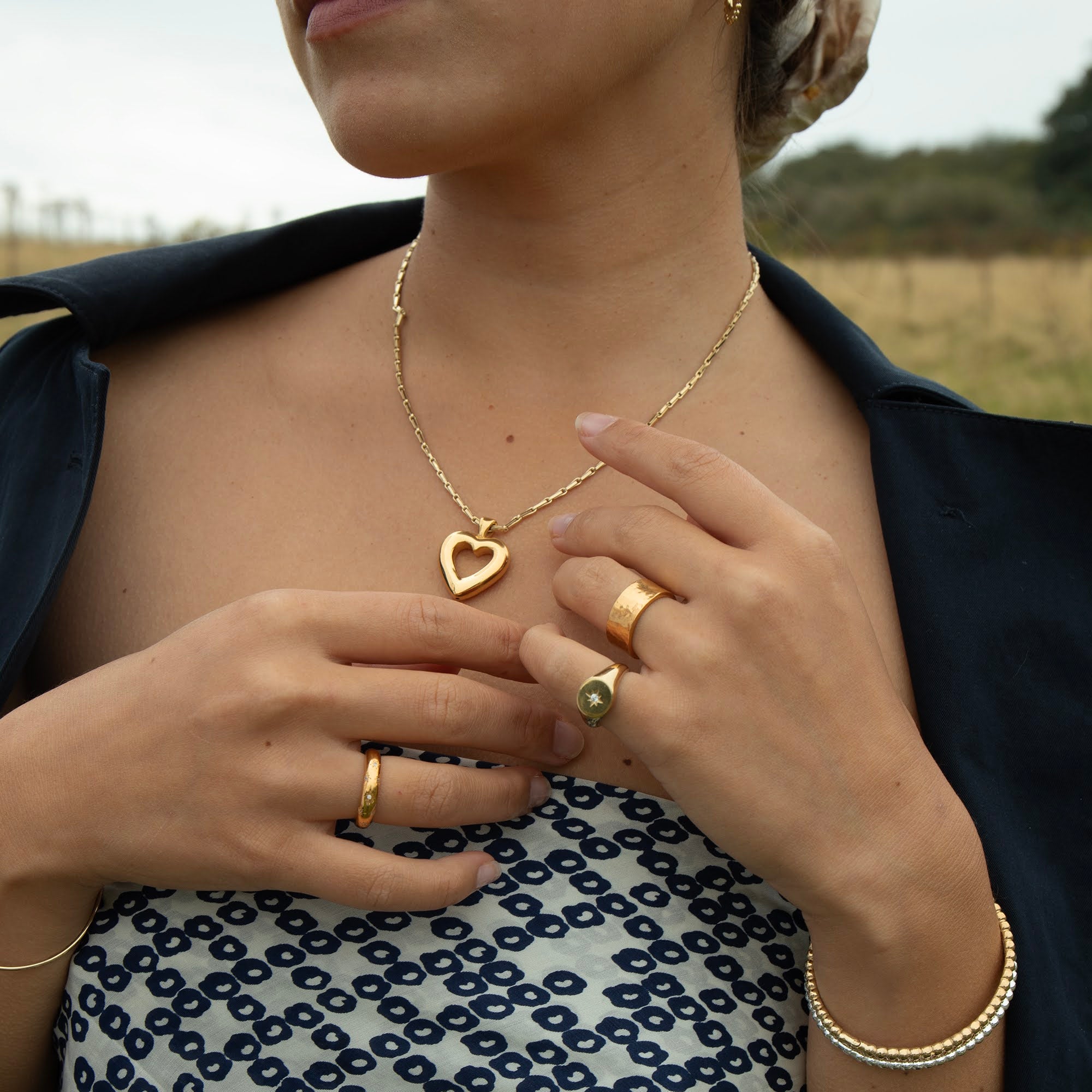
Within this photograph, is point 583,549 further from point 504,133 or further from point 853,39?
point 853,39

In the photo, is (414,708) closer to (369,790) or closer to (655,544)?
(369,790)

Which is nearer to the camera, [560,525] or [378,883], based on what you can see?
[378,883]

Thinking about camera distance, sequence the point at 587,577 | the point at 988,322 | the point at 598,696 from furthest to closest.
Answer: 1. the point at 988,322
2. the point at 587,577
3. the point at 598,696

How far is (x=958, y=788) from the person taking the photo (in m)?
1.33

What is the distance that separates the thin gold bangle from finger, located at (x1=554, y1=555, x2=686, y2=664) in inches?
27.5

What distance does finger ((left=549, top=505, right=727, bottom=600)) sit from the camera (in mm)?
1217

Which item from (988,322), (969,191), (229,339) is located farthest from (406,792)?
(969,191)

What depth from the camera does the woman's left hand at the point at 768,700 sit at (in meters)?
1.17

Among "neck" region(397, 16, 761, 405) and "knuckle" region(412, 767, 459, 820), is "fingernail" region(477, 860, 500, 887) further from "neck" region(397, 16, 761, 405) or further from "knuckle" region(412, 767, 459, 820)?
"neck" region(397, 16, 761, 405)

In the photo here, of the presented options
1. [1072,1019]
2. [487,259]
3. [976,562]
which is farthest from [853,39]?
[1072,1019]

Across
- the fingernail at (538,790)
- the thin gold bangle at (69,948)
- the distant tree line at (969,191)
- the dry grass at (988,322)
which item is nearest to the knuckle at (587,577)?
the fingernail at (538,790)

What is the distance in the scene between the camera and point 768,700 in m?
1.19

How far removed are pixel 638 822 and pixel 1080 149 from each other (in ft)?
124

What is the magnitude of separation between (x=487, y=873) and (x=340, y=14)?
108cm
